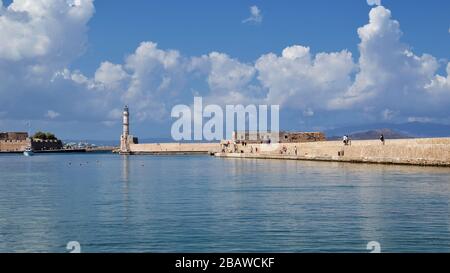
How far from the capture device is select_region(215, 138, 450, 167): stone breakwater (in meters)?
26.4

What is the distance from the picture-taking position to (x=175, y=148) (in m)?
84.1

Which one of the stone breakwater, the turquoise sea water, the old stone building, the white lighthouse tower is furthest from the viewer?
the old stone building

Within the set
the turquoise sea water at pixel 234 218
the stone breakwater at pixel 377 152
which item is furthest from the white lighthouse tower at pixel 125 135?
the turquoise sea water at pixel 234 218

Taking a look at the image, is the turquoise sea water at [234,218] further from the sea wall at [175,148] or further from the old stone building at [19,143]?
the old stone building at [19,143]

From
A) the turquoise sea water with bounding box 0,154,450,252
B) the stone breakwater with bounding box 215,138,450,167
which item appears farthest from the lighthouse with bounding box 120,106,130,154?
the turquoise sea water with bounding box 0,154,450,252

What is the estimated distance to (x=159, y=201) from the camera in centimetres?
1555

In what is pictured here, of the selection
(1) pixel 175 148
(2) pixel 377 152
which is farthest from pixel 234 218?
(1) pixel 175 148

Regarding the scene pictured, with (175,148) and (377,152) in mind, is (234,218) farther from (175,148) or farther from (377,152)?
(175,148)

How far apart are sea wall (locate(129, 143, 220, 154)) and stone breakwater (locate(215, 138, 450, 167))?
32.7 metres

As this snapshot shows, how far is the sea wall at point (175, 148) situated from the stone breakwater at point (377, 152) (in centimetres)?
3273

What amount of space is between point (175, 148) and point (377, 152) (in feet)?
177

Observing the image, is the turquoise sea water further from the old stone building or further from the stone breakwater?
the old stone building
